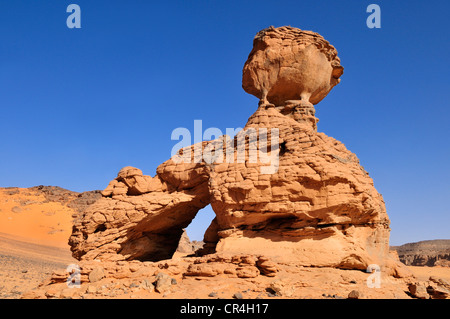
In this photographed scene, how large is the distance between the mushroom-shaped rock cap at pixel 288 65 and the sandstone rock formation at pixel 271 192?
1.6 inches

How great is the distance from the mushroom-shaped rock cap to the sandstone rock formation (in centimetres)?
4

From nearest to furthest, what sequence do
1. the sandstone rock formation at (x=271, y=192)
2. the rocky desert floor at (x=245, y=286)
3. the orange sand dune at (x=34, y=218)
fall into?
the rocky desert floor at (x=245, y=286) < the sandstone rock formation at (x=271, y=192) < the orange sand dune at (x=34, y=218)

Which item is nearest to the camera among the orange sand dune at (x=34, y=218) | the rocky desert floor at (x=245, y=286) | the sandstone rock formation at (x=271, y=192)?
the rocky desert floor at (x=245, y=286)

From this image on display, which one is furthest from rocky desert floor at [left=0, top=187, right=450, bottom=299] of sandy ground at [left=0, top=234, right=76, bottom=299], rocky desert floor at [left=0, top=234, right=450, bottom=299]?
sandy ground at [left=0, top=234, right=76, bottom=299]

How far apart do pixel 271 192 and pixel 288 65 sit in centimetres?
584

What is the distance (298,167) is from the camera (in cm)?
1083

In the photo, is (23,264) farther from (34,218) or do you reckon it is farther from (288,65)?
(34,218)

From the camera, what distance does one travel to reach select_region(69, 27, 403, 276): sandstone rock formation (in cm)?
1055

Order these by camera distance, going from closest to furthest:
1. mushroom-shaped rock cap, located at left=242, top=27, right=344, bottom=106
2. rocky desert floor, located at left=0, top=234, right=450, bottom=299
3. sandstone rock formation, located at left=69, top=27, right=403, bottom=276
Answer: rocky desert floor, located at left=0, top=234, right=450, bottom=299 → sandstone rock formation, located at left=69, top=27, right=403, bottom=276 → mushroom-shaped rock cap, located at left=242, top=27, right=344, bottom=106

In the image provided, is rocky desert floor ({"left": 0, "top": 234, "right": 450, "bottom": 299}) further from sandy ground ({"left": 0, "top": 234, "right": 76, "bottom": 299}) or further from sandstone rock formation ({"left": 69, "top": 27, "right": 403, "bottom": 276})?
sandy ground ({"left": 0, "top": 234, "right": 76, "bottom": 299})

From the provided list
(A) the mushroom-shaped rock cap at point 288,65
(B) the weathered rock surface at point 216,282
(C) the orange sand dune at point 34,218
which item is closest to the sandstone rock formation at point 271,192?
(A) the mushroom-shaped rock cap at point 288,65

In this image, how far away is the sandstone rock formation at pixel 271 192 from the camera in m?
10.6

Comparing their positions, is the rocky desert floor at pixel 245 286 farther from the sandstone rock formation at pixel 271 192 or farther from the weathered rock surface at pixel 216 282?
the sandstone rock formation at pixel 271 192
